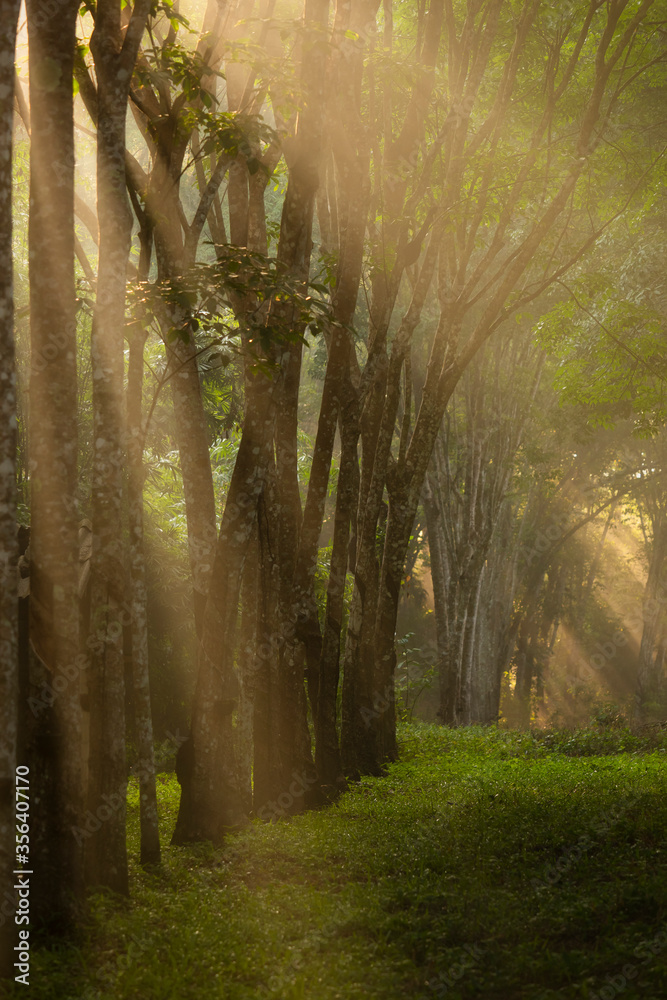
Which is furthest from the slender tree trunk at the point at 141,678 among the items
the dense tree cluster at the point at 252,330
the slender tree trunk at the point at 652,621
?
the slender tree trunk at the point at 652,621

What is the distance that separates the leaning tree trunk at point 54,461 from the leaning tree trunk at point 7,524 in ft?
1.51

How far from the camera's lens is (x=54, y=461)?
15.3 ft

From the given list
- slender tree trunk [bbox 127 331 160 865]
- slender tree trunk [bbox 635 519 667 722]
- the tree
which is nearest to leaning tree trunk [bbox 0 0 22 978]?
the tree

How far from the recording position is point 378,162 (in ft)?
32.2

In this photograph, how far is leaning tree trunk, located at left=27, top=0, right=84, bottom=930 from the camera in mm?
4508

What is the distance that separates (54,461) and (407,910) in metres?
3.35

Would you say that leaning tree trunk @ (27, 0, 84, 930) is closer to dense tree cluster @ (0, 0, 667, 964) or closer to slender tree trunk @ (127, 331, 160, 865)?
dense tree cluster @ (0, 0, 667, 964)

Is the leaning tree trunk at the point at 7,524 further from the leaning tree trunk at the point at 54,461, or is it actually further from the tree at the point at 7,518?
the leaning tree trunk at the point at 54,461

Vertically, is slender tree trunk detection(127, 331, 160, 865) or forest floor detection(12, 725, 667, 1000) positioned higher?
slender tree trunk detection(127, 331, 160, 865)

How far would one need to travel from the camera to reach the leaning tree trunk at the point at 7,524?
399 centimetres

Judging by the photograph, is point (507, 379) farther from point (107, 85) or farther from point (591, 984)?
point (591, 984)

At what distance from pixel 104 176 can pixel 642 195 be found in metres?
9.46

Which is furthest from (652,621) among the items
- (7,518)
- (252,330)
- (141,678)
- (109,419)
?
(7,518)

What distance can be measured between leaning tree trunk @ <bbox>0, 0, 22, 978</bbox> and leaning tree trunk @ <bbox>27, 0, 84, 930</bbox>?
461mm
